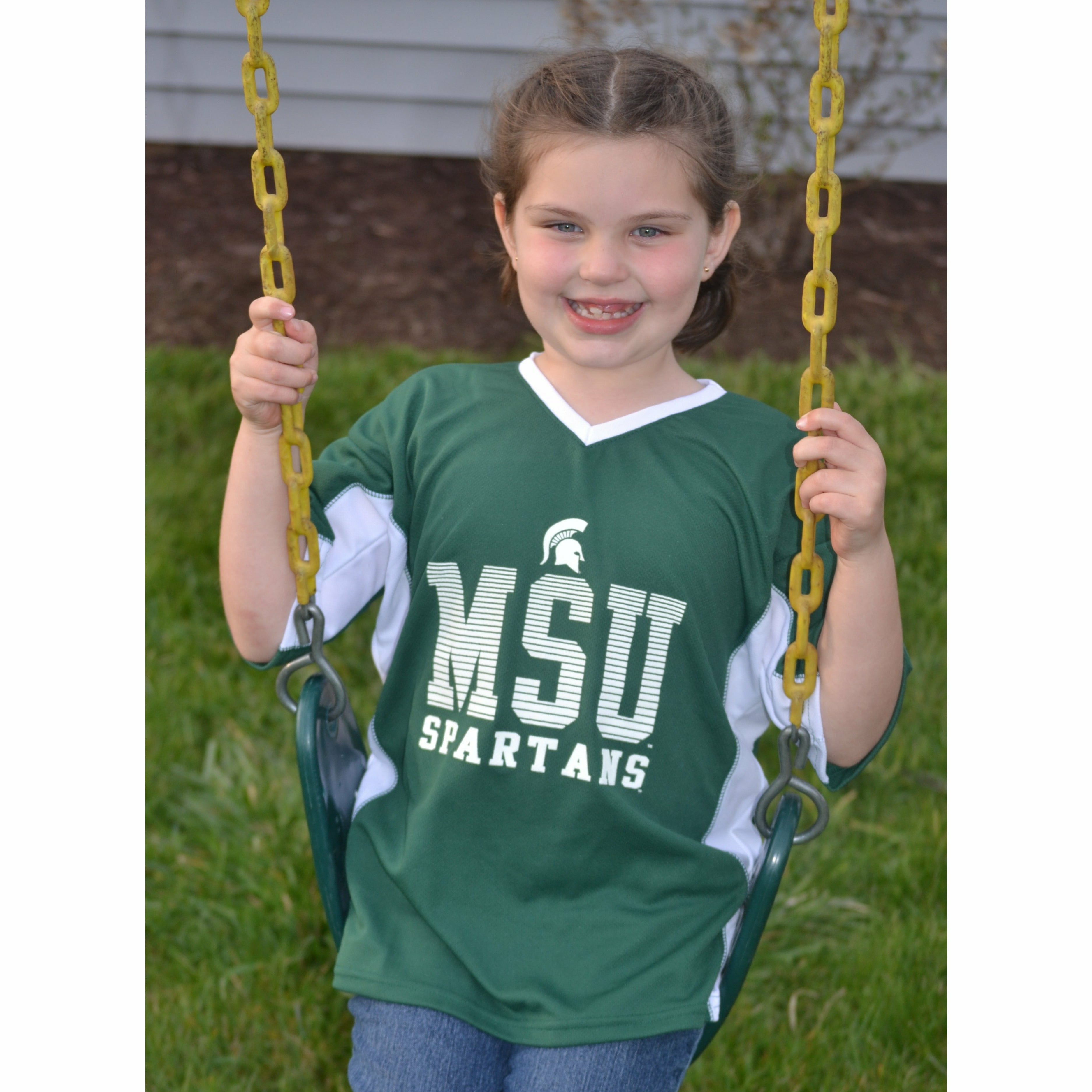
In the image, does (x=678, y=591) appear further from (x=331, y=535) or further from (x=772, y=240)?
(x=772, y=240)

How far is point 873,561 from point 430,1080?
892 mm

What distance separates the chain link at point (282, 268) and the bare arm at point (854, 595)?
2.11ft

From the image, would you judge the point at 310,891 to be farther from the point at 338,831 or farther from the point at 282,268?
the point at 282,268

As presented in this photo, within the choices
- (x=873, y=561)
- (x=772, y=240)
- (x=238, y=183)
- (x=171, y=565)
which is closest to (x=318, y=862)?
(x=873, y=561)

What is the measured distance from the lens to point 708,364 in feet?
15.3

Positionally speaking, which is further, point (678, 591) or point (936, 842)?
point (936, 842)

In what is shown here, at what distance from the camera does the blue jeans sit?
1.64 m

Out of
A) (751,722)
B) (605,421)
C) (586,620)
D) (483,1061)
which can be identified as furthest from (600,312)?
(483,1061)

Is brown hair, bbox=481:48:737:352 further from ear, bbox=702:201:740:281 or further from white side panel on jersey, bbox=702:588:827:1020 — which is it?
white side panel on jersey, bbox=702:588:827:1020

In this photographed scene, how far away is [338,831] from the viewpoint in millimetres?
1777

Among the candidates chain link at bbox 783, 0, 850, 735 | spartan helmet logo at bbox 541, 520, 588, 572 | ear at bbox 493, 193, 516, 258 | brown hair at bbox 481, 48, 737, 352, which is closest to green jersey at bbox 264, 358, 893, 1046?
spartan helmet logo at bbox 541, 520, 588, 572

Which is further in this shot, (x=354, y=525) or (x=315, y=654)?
(x=354, y=525)

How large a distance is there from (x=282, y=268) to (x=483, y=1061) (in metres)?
1.06

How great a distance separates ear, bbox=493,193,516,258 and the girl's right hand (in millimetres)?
315
